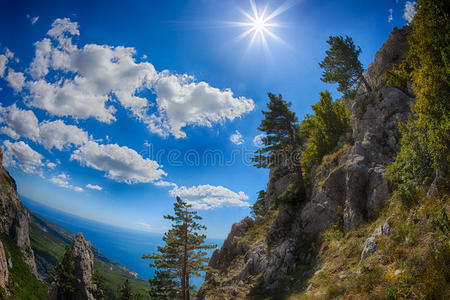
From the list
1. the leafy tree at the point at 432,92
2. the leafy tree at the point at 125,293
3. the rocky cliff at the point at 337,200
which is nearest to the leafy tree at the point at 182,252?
the rocky cliff at the point at 337,200

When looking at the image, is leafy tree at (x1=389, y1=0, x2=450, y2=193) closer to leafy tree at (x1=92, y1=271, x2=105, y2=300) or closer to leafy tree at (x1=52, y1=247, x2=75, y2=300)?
leafy tree at (x1=52, y1=247, x2=75, y2=300)

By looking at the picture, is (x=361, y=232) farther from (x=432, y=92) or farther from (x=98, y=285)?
(x=98, y=285)

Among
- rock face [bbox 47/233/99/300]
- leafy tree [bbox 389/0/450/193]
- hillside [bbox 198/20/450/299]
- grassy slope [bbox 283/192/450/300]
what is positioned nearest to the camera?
grassy slope [bbox 283/192/450/300]

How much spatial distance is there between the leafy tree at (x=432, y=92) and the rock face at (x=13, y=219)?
148705 millimetres

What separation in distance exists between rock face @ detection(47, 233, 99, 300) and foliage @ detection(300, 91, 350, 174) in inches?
2483

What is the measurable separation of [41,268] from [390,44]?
25389 cm

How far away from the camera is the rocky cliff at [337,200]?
47.3 feet

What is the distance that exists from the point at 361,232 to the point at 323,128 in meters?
16.5

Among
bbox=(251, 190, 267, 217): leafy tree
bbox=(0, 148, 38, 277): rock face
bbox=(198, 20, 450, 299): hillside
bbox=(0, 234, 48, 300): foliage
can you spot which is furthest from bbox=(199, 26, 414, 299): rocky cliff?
bbox=(0, 148, 38, 277): rock face

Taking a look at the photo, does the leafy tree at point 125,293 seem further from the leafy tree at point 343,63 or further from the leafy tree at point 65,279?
the leafy tree at point 343,63

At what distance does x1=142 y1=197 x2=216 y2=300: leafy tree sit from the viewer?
20.7m

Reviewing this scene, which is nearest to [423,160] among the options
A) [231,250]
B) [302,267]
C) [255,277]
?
[302,267]

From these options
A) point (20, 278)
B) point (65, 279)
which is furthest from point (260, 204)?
point (20, 278)

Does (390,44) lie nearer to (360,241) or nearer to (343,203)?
(343,203)
